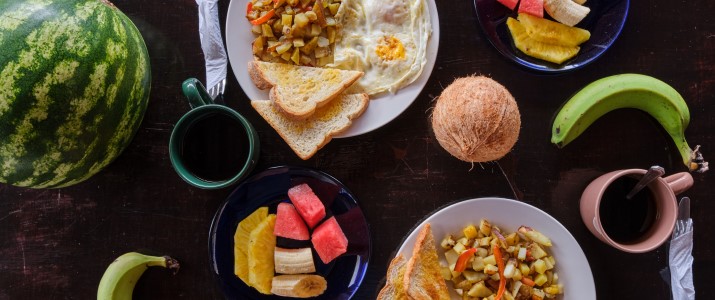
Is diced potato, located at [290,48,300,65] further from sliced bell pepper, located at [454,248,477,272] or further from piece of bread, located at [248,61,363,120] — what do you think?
sliced bell pepper, located at [454,248,477,272]

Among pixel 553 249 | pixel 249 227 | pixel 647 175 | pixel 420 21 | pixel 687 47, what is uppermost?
pixel 420 21

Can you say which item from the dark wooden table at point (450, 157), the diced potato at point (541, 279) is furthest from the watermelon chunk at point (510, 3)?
the diced potato at point (541, 279)

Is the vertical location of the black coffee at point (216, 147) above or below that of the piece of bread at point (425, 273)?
above

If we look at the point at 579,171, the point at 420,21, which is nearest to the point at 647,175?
the point at 579,171

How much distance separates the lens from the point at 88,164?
150 cm

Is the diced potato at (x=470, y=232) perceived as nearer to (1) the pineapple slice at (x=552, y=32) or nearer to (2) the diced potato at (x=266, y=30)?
(1) the pineapple slice at (x=552, y=32)

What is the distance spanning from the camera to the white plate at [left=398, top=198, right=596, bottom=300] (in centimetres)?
162

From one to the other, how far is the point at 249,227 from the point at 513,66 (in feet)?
3.12

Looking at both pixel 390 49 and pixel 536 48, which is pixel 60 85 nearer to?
pixel 390 49

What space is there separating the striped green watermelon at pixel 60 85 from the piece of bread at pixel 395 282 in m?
0.84

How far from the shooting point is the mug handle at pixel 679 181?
1.60 metres

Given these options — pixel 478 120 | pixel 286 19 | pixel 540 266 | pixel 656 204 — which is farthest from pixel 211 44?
pixel 656 204

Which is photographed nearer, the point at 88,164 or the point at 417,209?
the point at 88,164

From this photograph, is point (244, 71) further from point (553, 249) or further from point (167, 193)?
point (553, 249)
